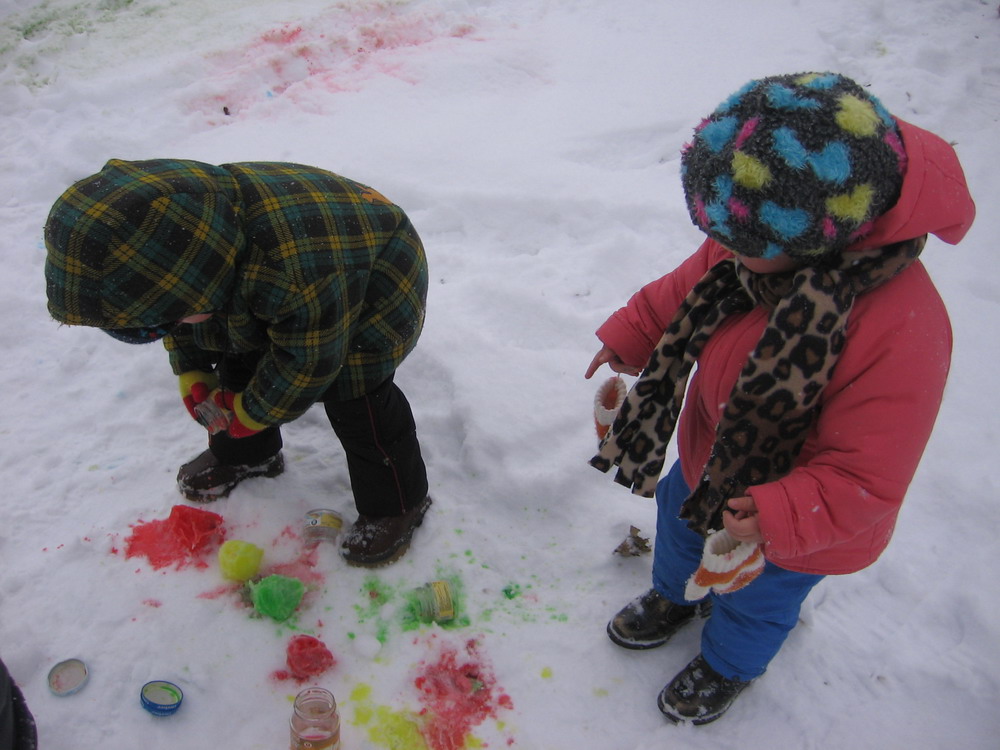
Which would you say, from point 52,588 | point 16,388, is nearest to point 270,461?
point 52,588

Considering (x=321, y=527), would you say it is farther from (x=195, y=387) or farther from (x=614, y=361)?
(x=614, y=361)

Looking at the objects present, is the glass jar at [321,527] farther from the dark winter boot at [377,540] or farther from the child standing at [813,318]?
the child standing at [813,318]

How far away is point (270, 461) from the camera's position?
7.76 ft

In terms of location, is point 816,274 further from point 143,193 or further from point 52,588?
point 52,588

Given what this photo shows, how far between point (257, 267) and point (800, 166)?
1.09 m

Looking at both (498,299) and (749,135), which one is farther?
(498,299)

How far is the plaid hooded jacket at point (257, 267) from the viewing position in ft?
4.24

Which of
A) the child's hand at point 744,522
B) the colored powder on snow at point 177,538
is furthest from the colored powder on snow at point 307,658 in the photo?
the child's hand at point 744,522

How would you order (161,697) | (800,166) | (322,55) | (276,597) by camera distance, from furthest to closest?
(322,55), (276,597), (161,697), (800,166)

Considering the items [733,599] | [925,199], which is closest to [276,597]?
[733,599]

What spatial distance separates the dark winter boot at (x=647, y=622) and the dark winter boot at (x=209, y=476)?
1.32 metres

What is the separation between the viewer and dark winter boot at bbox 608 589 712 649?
74.5 inches

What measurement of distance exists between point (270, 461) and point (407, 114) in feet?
9.42

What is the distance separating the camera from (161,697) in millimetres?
1724
